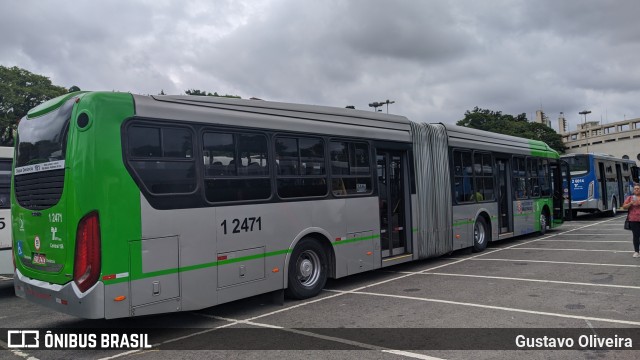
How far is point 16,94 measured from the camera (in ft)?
117

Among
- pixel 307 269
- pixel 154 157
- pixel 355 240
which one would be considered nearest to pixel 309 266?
Answer: pixel 307 269

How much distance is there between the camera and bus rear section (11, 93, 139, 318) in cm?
526

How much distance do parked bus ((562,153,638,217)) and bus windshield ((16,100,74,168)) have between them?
76.1 feet

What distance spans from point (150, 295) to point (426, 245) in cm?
653

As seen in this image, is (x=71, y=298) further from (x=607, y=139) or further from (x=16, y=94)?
(x=607, y=139)

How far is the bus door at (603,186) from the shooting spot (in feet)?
78.1

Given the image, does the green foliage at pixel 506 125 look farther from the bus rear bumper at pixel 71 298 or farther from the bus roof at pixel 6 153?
the bus rear bumper at pixel 71 298

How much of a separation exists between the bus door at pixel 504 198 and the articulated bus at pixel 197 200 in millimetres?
4910

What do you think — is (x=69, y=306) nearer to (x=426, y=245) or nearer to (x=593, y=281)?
(x=426, y=245)

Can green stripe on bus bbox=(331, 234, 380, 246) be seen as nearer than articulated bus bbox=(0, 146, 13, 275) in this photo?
Yes

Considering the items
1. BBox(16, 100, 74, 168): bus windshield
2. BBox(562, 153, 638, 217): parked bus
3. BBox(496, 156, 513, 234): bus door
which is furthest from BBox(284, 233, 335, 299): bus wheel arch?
BBox(562, 153, 638, 217): parked bus

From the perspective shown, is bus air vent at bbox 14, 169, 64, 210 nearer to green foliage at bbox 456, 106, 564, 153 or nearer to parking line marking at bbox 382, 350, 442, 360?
parking line marking at bbox 382, 350, 442, 360

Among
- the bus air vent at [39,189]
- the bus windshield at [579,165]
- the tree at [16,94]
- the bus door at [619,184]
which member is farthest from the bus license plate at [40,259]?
the tree at [16,94]

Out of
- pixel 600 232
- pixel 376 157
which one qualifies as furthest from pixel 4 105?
pixel 600 232
